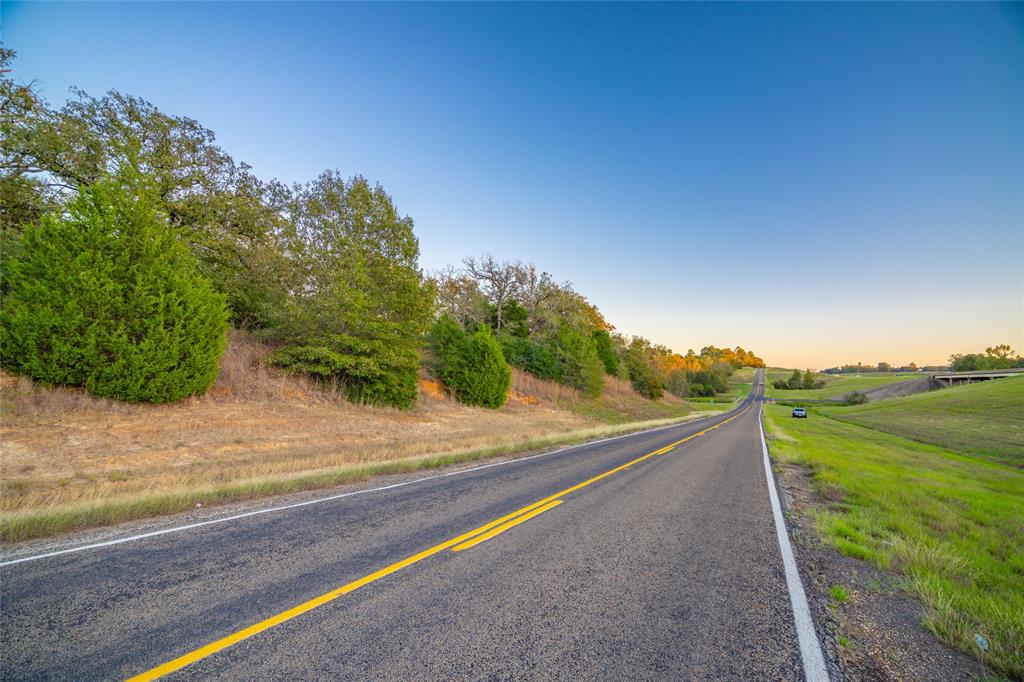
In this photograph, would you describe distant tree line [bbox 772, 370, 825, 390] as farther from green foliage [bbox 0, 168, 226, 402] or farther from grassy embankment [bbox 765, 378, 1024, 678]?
green foliage [bbox 0, 168, 226, 402]

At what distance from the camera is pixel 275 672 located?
2.76 metres

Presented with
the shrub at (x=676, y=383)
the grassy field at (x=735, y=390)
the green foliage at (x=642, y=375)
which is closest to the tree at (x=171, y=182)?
the green foliage at (x=642, y=375)

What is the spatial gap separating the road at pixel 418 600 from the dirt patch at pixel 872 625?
1.08 feet

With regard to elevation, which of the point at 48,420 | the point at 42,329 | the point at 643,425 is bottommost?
the point at 643,425

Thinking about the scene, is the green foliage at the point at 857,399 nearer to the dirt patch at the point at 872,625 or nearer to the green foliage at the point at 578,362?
the green foliage at the point at 578,362

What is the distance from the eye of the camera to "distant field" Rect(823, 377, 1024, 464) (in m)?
21.9

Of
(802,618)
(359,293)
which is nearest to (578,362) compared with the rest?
(359,293)

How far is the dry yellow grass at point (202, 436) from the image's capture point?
8328mm

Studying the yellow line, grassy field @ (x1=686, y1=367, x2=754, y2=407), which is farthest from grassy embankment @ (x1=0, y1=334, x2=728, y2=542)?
grassy field @ (x1=686, y1=367, x2=754, y2=407)

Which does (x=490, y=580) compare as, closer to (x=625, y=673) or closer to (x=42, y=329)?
(x=625, y=673)

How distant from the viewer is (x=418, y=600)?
12.3ft

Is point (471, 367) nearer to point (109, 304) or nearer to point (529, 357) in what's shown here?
point (529, 357)

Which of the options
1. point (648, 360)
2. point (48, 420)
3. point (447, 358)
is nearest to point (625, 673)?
point (48, 420)

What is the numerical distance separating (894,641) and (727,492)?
5.68 meters
